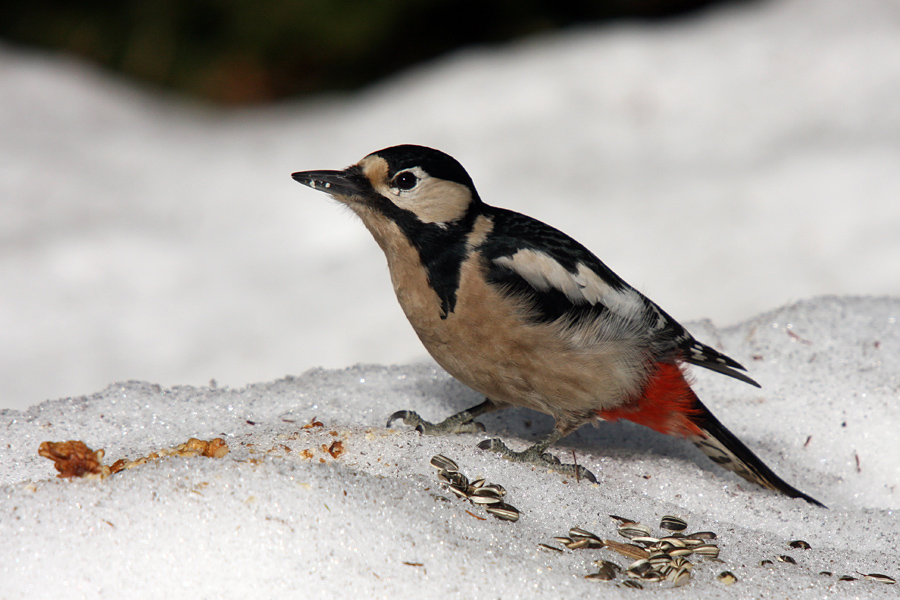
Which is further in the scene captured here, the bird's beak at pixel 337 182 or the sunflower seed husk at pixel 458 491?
the bird's beak at pixel 337 182

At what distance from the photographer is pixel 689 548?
2.28 m

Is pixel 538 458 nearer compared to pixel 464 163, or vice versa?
pixel 538 458

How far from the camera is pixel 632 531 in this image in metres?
2.37

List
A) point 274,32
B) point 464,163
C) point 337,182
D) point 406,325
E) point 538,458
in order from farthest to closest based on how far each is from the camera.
Result: point 274,32 → point 464,163 → point 406,325 → point 337,182 → point 538,458

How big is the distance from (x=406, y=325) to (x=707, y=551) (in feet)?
12.7

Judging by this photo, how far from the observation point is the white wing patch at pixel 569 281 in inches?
109

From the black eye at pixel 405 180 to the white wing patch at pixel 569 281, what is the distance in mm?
451

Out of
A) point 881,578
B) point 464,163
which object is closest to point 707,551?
point 881,578

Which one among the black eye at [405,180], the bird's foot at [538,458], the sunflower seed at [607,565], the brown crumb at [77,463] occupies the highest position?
the black eye at [405,180]

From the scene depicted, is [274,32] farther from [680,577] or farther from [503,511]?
[680,577]

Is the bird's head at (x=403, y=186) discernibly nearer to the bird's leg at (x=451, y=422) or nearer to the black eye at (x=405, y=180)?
the black eye at (x=405, y=180)

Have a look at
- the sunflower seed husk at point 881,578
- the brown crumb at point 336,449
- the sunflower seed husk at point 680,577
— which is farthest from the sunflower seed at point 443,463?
the sunflower seed husk at point 881,578

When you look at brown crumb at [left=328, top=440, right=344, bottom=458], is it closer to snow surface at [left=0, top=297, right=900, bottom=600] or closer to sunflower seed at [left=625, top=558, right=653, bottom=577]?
snow surface at [left=0, top=297, right=900, bottom=600]

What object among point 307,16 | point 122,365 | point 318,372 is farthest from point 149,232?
point 318,372
